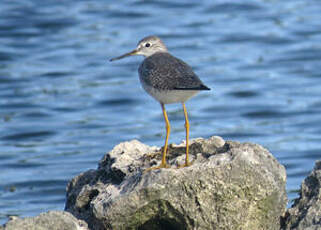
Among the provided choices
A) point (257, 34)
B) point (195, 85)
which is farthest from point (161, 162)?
point (257, 34)

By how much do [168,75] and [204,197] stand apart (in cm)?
144

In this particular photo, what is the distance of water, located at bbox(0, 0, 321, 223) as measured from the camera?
12.5 meters

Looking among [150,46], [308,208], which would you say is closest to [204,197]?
[308,208]

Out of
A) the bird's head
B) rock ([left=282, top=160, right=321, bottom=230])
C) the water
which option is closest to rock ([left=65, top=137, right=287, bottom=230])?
rock ([left=282, top=160, right=321, bottom=230])

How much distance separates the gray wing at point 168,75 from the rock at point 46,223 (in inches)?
62.9

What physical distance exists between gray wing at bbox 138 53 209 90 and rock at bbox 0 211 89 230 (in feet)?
5.24

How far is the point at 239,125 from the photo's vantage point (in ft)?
46.2

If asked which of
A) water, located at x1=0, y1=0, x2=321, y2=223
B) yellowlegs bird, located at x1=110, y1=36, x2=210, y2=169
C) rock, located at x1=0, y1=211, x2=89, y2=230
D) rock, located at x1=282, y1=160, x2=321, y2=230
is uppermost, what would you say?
yellowlegs bird, located at x1=110, y1=36, x2=210, y2=169

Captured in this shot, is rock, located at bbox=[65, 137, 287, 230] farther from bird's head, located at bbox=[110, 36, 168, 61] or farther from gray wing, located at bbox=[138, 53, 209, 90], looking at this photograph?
bird's head, located at bbox=[110, 36, 168, 61]

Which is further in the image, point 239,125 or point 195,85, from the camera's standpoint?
point 239,125

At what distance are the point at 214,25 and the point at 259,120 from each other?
17.2ft

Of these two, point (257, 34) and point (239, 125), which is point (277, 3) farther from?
point (239, 125)

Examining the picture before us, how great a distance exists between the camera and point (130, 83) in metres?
16.0

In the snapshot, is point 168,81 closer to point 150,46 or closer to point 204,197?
point 204,197
